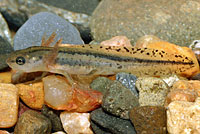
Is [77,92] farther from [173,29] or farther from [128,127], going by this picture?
[173,29]

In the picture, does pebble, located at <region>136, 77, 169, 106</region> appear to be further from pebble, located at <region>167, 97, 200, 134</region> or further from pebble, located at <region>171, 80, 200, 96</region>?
pebble, located at <region>167, 97, 200, 134</region>

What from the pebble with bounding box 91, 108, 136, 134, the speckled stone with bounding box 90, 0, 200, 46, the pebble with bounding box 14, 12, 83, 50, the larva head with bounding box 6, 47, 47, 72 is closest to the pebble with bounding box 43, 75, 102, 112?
the pebble with bounding box 91, 108, 136, 134

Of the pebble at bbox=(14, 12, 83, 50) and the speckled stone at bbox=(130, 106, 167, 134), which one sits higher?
the pebble at bbox=(14, 12, 83, 50)

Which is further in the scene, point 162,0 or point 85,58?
point 162,0

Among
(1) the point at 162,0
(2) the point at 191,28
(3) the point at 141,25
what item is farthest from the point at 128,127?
(1) the point at 162,0

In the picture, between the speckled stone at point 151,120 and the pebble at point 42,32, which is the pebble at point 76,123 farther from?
the pebble at point 42,32

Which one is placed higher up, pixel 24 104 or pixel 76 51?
pixel 76 51
